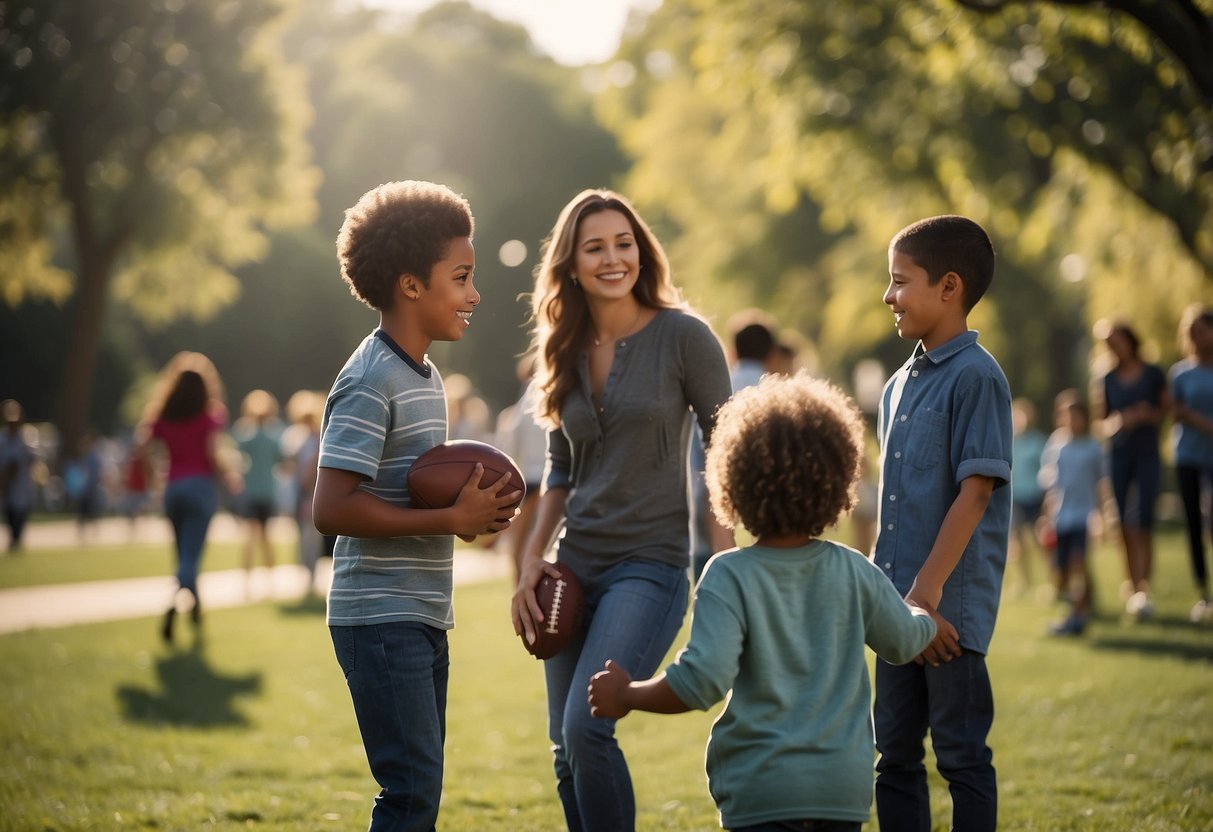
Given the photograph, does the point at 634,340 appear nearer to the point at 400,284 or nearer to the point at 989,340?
the point at 400,284

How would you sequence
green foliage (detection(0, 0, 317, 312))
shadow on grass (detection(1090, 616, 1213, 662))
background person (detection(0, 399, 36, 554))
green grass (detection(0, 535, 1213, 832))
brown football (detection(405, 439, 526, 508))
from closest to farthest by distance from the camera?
brown football (detection(405, 439, 526, 508)), green grass (detection(0, 535, 1213, 832)), shadow on grass (detection(1090, 616, 1213, 662)), background person (detection(0, 399, 36, 554)), green foliage (detection(0, 0, 317, 312))

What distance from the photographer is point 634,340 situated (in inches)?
193

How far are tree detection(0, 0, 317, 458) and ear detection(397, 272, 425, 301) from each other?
30.5 m

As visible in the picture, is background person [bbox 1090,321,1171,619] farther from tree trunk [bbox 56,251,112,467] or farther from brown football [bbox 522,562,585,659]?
tree trunk [bbox 56,251,112,467]

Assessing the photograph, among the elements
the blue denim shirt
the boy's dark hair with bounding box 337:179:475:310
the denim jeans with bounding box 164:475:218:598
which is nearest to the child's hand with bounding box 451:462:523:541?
the boy's dark hair with bounding box 337:179:475:310

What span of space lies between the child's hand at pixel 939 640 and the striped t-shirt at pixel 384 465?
146 centimetres

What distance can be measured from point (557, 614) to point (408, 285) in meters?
1.20

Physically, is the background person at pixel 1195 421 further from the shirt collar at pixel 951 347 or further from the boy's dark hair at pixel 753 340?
the shirt collar at pixel 951 347

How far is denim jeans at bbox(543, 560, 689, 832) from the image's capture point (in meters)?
4.30

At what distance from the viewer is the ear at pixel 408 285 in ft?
14.0

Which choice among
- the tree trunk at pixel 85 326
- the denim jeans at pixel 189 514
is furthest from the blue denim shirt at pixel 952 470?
the tree trunk at pixel 85 326

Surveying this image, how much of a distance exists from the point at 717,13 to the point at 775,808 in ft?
46.6

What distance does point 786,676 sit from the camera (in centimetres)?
344

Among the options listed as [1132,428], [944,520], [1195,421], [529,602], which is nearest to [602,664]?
[529,602]
